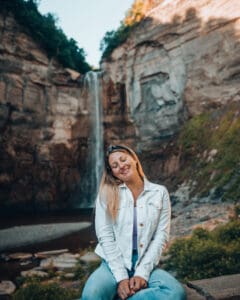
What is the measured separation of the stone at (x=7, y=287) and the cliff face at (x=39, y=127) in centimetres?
1732

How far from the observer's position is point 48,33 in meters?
27.6

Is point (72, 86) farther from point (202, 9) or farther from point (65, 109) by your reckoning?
point (202, 9)

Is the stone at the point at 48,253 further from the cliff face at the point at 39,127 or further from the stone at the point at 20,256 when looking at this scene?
the cliff face at the point at 39,127

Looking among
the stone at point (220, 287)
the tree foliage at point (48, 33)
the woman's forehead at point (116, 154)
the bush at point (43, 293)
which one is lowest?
the bush at point (43, 293)

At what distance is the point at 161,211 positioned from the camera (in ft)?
9.93

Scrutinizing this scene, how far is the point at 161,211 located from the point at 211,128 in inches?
682

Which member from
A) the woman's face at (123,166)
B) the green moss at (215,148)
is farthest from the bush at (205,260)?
the green moss at (215,148)

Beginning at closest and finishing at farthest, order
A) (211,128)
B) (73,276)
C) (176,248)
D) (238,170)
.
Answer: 1. (176,248)
2. (73,276)
3. (238,170)
4. (211,128)

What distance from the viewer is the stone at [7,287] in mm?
6575

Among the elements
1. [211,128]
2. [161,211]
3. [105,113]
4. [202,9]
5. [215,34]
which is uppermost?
[202,9]

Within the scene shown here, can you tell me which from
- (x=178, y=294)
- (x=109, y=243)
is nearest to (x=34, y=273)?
(x=109, y=243)

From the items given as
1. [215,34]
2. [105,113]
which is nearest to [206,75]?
[215,34]

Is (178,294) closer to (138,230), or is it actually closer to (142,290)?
(142,290)

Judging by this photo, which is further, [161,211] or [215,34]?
[215,34]
